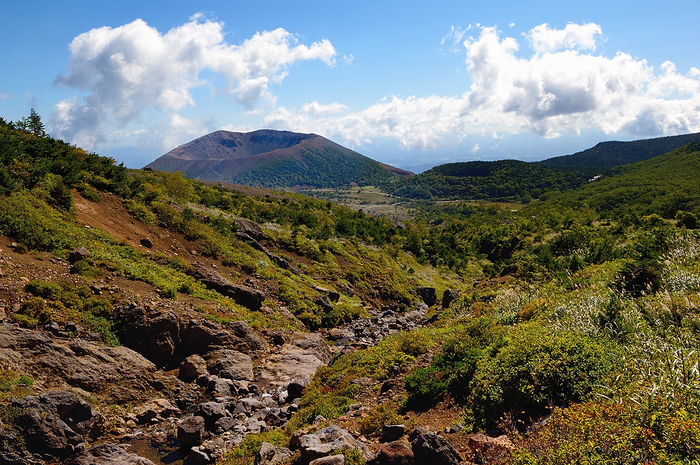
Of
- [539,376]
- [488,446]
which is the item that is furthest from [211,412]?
[539,376]

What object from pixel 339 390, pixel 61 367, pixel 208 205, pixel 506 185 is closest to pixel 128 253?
pixel 61 367

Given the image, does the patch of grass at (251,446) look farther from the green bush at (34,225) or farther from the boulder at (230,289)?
the green bush at (34,225)

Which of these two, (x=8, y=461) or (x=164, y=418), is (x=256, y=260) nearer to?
(x=164, y=418)

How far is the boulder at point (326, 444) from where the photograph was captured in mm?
6332

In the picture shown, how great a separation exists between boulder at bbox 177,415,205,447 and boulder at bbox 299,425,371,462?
3279 millimetres

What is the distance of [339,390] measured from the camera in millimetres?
10375

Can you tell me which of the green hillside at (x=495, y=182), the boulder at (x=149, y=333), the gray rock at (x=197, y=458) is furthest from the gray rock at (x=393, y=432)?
the green hillside at (x=495, y=182)

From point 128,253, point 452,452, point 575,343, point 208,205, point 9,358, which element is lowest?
point 452,452

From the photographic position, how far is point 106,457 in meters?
7.16

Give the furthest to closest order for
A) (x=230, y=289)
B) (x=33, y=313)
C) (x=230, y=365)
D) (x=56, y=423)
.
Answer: (x=230, y=289) < (x=230, y=365) < (x=33, y=313) < (x=56, y=423)

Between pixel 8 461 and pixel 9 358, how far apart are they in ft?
9.17

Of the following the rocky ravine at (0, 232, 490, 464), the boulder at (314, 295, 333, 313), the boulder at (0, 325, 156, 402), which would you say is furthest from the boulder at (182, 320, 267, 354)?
the boulder at (314, 295, 333, 313)

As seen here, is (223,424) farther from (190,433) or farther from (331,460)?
(331,460)

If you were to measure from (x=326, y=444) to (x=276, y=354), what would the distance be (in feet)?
26.1
